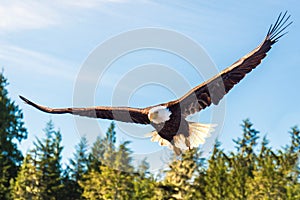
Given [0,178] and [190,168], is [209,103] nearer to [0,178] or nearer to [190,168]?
[190,168]

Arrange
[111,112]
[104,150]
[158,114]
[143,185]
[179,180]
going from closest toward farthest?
[158,114]
[111,112]
[179,180]
[143,185]
[104,150]

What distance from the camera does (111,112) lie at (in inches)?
516

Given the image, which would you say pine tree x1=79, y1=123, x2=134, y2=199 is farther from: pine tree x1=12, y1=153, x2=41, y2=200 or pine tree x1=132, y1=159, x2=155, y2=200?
pine tree x1=12, y1=153, x2=41, y2=200

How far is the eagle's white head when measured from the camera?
12.2 metres

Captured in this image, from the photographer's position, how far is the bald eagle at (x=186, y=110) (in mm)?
12180

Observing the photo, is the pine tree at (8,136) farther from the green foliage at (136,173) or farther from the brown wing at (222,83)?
the brown wing at (222,83)

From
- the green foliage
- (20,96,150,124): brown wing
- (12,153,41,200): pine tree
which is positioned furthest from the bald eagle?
(12,153,41,200): pine tree

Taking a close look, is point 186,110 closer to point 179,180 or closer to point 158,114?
point 158,114

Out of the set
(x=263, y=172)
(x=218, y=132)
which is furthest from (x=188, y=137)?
(x=263, y=172)

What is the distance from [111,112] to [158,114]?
3.87 ft

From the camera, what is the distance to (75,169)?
45656mm

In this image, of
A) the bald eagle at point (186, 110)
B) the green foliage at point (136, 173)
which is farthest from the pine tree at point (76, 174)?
the bald eagle at point (186, 110)

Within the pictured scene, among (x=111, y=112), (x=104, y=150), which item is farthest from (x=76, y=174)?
(x=111, y=112)

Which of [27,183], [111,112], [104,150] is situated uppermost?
[104,150]
